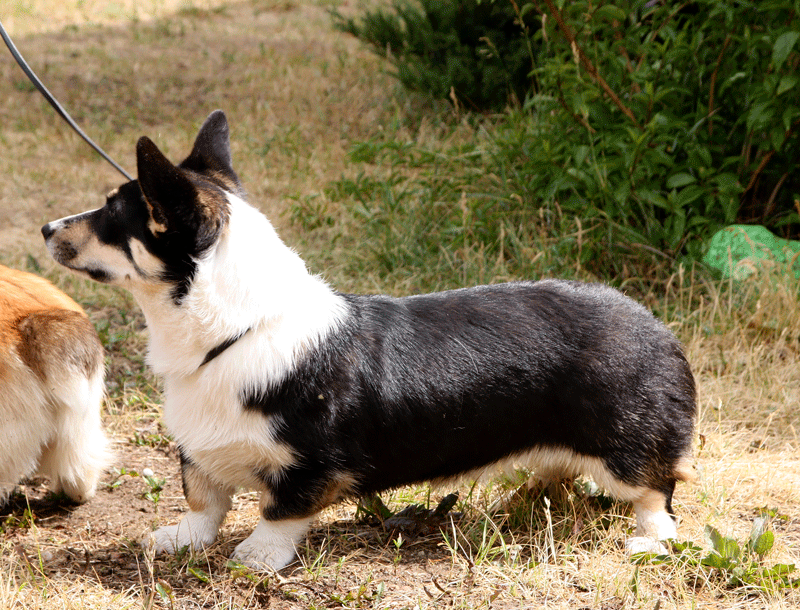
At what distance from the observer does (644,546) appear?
2.69 meters

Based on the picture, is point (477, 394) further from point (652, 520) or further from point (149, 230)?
point (149, 230)

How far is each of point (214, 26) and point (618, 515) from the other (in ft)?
29.0

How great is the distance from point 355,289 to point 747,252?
7.31ft

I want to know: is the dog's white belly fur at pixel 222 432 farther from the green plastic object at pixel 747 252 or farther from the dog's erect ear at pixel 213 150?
the green plastic object at pixel 747 252

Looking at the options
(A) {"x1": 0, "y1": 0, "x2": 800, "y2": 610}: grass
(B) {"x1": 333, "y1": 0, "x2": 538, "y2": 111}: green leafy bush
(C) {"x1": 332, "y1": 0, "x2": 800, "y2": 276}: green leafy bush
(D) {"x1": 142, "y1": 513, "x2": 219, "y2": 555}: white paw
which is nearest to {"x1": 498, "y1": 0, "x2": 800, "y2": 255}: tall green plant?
(C) {"x1": 332, "y1": 0, "x2": 800, "y2": 276}: green leafy bush

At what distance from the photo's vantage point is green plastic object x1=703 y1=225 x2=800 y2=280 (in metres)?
4.30

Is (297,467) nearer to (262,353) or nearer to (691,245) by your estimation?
(262,353)

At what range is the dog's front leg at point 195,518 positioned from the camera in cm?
271

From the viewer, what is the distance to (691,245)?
446 centimetres

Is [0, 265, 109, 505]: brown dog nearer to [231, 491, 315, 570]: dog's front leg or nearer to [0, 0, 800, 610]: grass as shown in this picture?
[0, 0, 800, 610]: grass

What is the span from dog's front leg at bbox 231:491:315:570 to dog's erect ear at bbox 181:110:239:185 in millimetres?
1112

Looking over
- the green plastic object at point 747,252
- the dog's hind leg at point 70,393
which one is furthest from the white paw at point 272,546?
the green plastic object at point 747,252

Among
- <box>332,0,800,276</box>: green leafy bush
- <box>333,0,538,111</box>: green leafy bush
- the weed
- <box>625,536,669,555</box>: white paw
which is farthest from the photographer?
<box>333,0,538,111</box>: green leafy bush

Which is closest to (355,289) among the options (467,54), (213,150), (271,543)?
Answer: (213,150)
